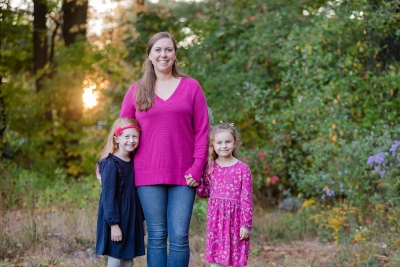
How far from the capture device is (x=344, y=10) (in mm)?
7422

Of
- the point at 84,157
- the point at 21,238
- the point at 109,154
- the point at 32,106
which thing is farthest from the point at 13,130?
the point at 109,154

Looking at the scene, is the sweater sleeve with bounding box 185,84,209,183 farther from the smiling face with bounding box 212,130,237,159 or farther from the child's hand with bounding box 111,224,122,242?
the child's hand with bounding box 111,224,122,242

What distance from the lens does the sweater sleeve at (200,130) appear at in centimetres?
389

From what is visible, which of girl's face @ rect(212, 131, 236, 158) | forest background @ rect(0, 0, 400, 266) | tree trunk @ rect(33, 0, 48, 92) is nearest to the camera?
girl's face @ rect(212, 131, 236, 158)

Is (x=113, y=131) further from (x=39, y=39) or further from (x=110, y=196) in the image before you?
(x=39, y=39)

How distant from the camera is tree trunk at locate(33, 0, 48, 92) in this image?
1112cm

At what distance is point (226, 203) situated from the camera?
4.02 metres

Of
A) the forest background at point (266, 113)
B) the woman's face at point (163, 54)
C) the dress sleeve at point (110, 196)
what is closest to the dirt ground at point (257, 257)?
the forest background at point (266, 113)

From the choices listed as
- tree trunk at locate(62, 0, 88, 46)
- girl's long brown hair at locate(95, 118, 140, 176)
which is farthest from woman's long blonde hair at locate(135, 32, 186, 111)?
tree trunk at locate(62, 0, 88, 46)

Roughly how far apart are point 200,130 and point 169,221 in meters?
0.66

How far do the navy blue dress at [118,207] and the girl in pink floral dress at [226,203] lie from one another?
20.1 inches

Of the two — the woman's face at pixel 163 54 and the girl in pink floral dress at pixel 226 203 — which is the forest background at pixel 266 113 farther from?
the woman's face at pixel 163 54

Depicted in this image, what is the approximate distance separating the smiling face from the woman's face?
60cm

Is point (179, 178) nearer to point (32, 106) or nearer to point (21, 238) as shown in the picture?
point (21, 238)
